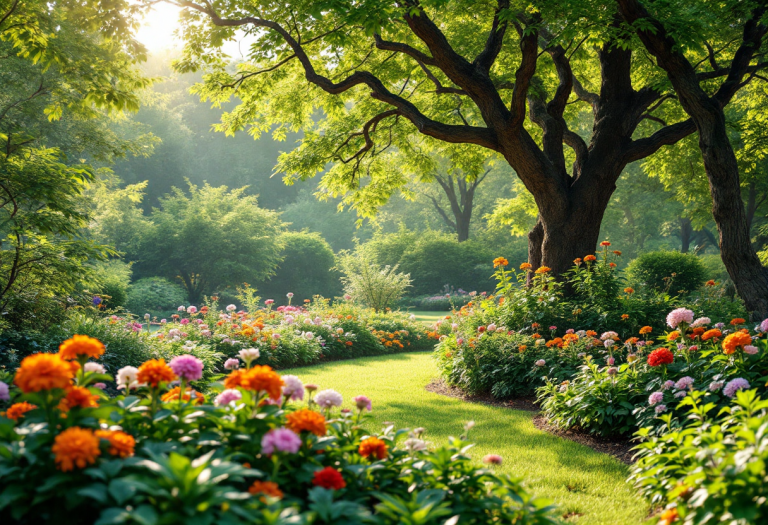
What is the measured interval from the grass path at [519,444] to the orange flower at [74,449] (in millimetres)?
2515

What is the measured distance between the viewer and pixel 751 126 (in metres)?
12.8

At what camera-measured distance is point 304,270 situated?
30.3 metres

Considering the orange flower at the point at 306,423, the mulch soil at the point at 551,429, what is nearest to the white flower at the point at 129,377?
the orange flower at the point at 306,423

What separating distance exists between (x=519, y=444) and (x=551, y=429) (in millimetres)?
665

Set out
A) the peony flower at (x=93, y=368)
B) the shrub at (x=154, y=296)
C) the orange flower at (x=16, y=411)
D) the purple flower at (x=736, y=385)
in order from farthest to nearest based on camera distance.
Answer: the shrub at (x=154, y=296) < the purple flower at (x=736, y=385) < the peony flower at (x=93, y=368) < the orange flower at (x=16, y=411)

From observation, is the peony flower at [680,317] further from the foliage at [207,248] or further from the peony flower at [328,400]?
the foliage at [207,248]

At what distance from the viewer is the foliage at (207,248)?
24359mm

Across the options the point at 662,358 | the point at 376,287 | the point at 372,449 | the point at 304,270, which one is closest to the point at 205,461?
the point at 372,449

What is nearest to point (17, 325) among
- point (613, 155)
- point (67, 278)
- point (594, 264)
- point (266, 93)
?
point (67, 278)

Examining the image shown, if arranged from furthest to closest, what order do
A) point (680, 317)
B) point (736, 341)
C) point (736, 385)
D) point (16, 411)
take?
point (680, 317) < point (736, 341) < point (736, 385) < point (16, 411)

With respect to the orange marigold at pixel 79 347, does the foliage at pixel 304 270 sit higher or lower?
higher

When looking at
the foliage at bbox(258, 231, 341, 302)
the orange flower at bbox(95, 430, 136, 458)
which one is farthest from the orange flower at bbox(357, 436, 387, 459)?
the foliage at bbox(258, 231, 341, 302)

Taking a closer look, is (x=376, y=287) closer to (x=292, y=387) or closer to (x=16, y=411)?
(x=292, y=387)

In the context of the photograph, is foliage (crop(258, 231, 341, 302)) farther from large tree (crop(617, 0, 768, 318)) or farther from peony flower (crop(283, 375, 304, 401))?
peony flower (crop(283, 375, 304, 401))
